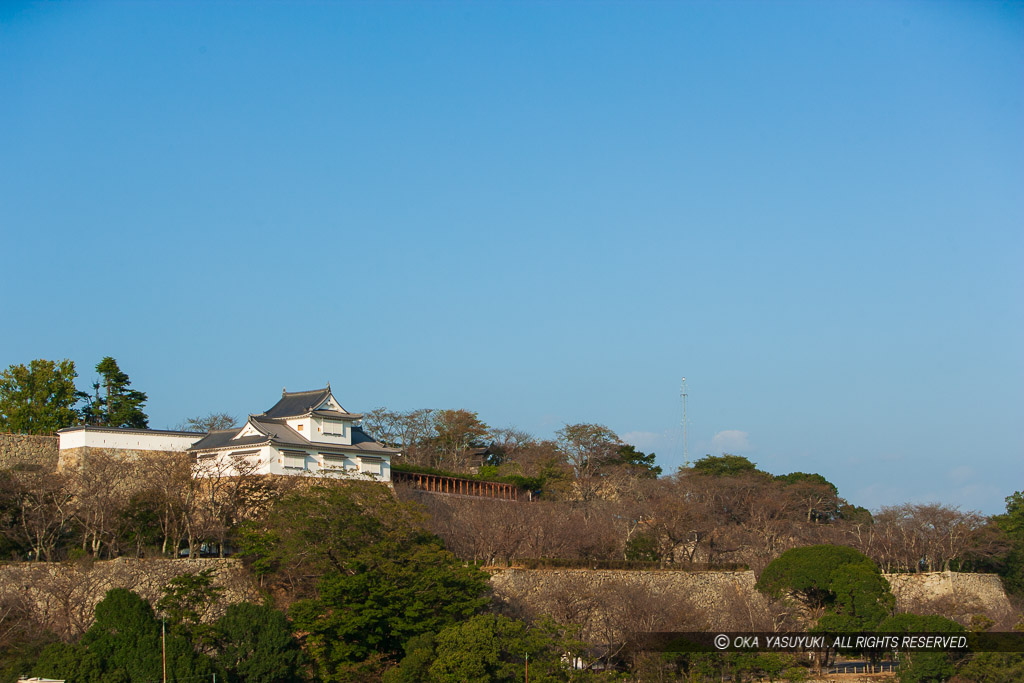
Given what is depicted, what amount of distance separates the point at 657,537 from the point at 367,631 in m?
15.2

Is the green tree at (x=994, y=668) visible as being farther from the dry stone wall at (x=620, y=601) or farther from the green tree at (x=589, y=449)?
the green tree at (x=589, y=449)

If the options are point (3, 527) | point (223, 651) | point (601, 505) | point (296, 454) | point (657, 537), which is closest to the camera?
point (223, 651)

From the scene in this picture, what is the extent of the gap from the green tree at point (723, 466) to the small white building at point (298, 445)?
19496 mm

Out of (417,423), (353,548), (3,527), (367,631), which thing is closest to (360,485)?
(353,548)

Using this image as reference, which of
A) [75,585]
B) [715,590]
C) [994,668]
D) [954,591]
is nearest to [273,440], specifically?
[75,585]

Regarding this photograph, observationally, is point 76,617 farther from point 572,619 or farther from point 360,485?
point 572,619

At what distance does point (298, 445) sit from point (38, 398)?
10145 millimetres

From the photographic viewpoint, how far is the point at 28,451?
28562mm

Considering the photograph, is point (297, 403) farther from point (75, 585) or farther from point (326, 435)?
point (75, 585)

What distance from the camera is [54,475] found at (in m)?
25.0

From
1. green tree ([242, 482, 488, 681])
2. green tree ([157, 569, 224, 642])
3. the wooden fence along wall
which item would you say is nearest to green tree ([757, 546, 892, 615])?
the wooden fence along wall

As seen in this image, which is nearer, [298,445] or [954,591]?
[298,445]

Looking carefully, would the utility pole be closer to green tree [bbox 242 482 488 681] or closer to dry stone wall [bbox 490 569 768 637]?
green tree [bbox 242 482 488 681]

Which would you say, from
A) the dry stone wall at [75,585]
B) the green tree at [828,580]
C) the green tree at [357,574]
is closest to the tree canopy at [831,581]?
the green tree at [828,580]
